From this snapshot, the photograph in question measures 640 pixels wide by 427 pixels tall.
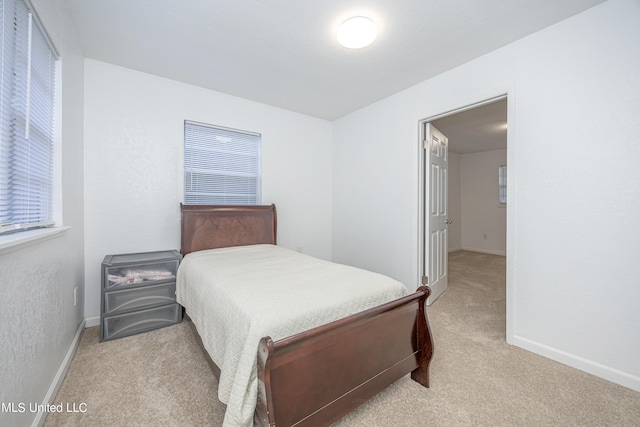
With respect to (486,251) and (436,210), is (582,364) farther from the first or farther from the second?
(486,251)

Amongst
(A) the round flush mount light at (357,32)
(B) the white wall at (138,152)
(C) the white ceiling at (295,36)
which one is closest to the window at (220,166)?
(B) the white wall at (138,152)

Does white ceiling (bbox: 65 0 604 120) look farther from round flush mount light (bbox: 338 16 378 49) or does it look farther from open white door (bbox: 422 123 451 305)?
open white door (bbox: 422 123 451 305)

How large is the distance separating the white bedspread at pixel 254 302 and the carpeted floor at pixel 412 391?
33cm

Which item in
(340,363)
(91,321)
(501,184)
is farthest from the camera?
(501,184)

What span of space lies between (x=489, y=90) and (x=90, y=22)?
325cm

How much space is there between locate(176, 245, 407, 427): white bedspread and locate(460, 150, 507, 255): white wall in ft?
18.1

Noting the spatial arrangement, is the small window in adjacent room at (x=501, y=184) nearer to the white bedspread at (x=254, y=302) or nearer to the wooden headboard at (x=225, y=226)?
the wooden headboard at (x=225, y=226)

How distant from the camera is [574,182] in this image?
1.83m

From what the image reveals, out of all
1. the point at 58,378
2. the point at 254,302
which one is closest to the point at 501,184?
the point at 254,302

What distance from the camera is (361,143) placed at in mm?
3607

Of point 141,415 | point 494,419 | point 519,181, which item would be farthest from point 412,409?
point 519,181

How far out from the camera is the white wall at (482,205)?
5855 millimetres

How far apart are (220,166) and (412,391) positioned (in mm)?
2922

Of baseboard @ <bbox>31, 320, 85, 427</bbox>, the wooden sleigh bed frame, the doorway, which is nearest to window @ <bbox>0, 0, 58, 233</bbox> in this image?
baseboard @ <bbox>31, 320, 85, 427</bbox>
